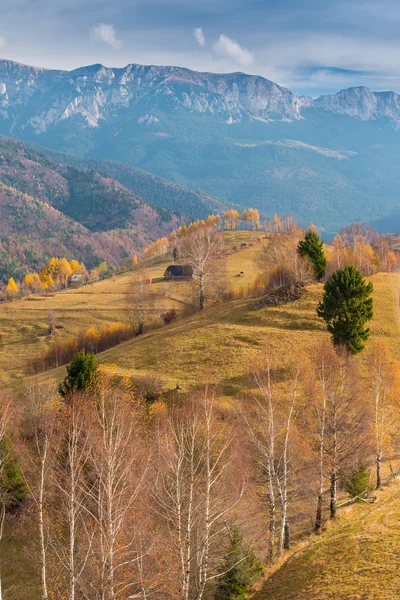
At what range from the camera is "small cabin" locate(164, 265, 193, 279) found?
150 m

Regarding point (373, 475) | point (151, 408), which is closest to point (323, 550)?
point (373, 475)

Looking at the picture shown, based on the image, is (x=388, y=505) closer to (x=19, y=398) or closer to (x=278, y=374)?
(x=278, y=374)

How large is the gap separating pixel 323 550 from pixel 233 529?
590 cm

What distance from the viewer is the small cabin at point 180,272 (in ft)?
493

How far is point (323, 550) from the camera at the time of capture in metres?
29.5

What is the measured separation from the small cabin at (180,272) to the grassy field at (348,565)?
391ft

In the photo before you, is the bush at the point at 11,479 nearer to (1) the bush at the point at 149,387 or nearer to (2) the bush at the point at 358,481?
(1) the bush at the point at 149,387

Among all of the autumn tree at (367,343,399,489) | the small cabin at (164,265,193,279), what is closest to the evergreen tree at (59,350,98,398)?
the autumn tree at (367,343,399,489)

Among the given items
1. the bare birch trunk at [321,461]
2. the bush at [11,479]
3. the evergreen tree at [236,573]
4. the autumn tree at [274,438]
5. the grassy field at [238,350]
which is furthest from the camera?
the bush at [11,479]

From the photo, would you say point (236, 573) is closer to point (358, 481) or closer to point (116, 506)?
point (116, 506)

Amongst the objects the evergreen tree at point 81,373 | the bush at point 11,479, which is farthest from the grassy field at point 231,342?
the bush at point 11,479

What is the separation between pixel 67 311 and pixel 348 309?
3430 inches

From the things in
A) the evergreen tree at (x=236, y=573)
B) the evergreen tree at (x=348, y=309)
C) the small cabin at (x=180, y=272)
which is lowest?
the evergreen tree at (x=236, y=573)

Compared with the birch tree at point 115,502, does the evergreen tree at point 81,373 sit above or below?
above
